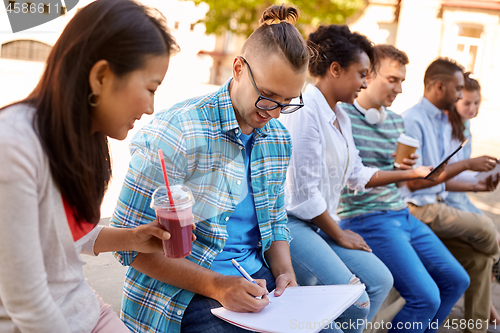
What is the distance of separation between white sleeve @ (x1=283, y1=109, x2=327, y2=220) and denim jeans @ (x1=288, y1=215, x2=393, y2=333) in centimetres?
11

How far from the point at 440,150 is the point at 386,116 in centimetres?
78

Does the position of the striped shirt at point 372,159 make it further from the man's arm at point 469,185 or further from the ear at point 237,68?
the ear at point 237,68

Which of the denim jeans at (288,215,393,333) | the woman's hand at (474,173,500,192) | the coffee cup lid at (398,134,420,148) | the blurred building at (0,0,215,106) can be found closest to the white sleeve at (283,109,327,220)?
the denim jeans at (288,215,393,333)

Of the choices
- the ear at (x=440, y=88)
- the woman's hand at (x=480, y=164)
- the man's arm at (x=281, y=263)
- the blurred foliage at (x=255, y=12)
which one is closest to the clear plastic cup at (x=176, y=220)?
the man's arm at (x=281, y=263)

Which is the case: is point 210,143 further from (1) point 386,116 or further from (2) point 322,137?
(1) point 386,116

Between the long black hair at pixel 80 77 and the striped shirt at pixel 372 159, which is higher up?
the long black hair at pixel 80 77

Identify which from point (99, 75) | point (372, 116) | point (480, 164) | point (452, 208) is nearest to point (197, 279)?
point (99, 75)

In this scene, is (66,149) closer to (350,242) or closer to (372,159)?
(350,242)

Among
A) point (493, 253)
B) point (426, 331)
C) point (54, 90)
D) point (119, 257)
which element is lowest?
point (426, 331)

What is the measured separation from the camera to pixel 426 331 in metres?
2.88

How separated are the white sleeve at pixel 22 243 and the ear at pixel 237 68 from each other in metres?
1.08

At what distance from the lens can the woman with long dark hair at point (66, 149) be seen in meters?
1.08

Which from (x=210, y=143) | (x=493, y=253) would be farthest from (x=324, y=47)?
(x=493, y=253)

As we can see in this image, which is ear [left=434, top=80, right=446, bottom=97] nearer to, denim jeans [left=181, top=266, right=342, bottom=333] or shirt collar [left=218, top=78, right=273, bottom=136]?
shirt collar [left=218, top=78, right=273, bottom=136]
